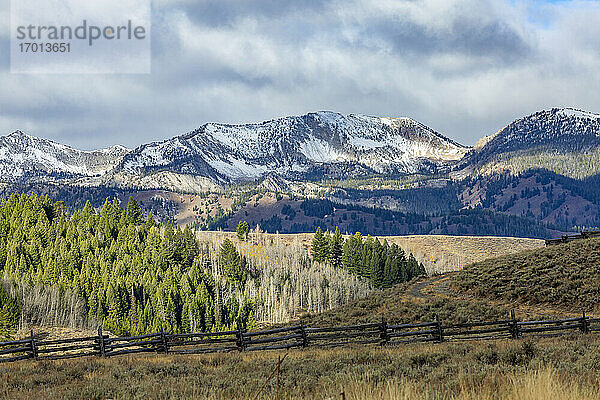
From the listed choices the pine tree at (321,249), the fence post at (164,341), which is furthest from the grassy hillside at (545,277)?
the pine tree at (321,249)

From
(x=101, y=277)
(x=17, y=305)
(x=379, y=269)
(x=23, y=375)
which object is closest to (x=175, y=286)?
(x=101, y=277)

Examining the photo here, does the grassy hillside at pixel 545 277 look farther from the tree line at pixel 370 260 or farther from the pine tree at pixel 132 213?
the pine tree at pixel 132 213

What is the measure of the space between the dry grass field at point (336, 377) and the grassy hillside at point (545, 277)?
29.3 m

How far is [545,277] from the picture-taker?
49125 mm

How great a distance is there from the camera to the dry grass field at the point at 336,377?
910 centimetres

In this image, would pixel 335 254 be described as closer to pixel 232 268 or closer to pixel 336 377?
pixel 232 268

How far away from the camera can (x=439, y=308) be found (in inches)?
1918

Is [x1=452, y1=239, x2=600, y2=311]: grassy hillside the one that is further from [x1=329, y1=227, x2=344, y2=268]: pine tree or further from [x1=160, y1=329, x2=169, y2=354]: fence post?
[x1=329, y1=227, x2=344, y2=268]: pine tree

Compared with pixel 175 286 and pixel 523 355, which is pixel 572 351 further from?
pixel 175 286

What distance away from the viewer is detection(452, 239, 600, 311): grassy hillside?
144 ft

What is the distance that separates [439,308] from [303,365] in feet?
119

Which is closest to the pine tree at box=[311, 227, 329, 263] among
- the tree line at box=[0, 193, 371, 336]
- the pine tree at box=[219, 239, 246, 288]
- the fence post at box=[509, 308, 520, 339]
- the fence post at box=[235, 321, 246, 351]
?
the tree line at box=[0, 193, 371, 336]

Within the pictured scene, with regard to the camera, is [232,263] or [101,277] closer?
[101,277]

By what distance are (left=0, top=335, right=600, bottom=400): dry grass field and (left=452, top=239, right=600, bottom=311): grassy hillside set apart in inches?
1155
